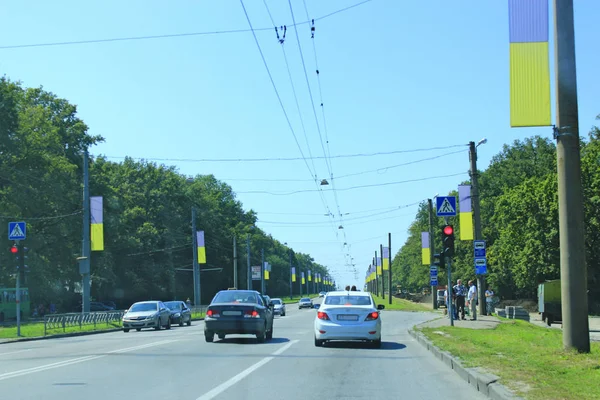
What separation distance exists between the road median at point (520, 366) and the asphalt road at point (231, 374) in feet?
1.07

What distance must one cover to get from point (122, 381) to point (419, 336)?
40.3 feet

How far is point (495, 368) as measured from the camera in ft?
39.7

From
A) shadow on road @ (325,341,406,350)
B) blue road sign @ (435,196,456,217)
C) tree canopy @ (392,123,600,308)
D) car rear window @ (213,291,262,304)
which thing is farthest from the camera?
tree canopy @ (392,123,600,308)

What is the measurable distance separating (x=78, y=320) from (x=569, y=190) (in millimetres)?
28439

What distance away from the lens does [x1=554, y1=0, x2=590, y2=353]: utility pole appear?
12766 millimetres

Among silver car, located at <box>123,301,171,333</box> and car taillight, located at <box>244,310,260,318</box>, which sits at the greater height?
car taillight, located at <box>244,310,260,318</box>

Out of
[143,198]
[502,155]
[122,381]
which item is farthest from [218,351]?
[502,155]

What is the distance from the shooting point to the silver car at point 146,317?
33.2m

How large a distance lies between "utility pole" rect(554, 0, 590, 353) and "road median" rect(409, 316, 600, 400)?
62cm

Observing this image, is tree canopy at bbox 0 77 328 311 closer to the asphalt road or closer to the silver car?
the silver car

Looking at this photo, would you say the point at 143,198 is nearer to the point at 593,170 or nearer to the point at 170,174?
the point at 170,174

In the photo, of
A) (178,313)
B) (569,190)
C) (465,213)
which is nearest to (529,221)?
(465,213)

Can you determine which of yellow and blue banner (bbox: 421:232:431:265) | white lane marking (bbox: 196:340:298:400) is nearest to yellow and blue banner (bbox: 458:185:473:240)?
white lane marking (bbox: 196:340:298:400)

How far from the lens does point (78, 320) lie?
35438 millimetres
